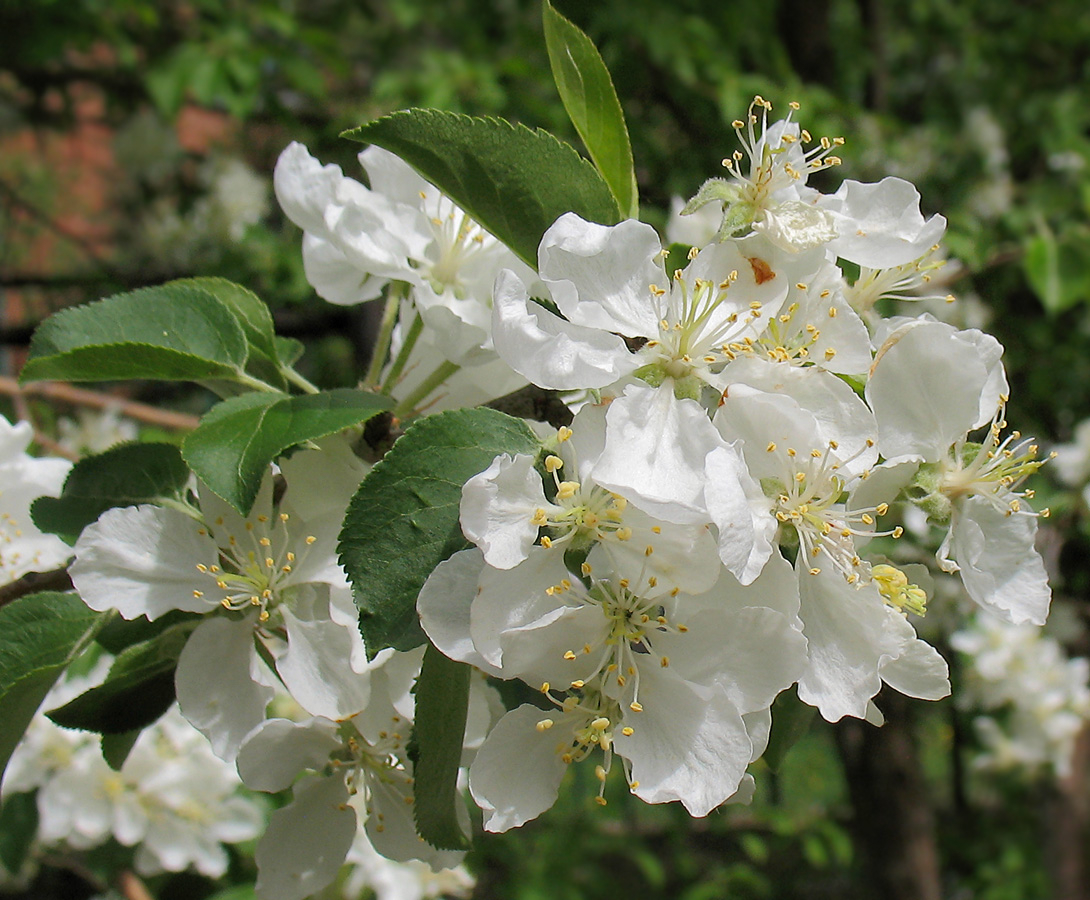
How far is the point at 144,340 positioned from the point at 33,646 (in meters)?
0.26

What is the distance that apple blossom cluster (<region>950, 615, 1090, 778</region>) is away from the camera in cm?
249

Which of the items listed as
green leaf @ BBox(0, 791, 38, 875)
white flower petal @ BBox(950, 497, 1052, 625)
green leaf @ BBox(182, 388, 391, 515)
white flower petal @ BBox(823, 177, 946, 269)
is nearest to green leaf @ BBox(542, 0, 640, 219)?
white flower petal @ BBox(823, 177, 946, 269)

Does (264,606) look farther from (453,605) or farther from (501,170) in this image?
(501,170)

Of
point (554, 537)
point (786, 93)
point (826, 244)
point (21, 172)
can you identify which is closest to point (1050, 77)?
point (786, 93)

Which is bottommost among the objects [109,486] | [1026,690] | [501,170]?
[1026,690]

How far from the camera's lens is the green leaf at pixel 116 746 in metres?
0.87

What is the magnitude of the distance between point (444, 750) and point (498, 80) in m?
2.29

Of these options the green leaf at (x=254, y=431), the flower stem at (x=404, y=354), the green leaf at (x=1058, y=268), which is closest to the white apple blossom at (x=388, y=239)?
the flower stem at (x=404, y=354)

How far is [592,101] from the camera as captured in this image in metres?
0.82

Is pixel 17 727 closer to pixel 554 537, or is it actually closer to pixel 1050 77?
pixel 554 537

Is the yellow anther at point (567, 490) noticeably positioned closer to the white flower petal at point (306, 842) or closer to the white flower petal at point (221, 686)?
the white flower petal at point (221, 686)

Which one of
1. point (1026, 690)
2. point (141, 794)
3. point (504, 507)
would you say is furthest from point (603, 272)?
point (1026, 690)

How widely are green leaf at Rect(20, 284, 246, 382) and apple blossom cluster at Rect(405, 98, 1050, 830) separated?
269 millimetres

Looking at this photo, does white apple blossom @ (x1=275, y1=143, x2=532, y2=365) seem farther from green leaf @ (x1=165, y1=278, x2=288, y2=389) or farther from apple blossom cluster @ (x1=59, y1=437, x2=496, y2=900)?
apple blossom cluster @ (x1=59, y1=437, x2=496, y2=900)
